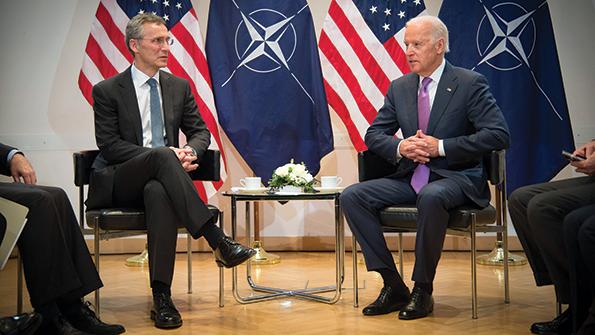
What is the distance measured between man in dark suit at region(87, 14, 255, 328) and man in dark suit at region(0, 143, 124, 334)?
0.41 m

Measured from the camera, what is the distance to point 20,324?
9.72ft

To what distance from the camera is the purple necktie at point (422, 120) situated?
418cm

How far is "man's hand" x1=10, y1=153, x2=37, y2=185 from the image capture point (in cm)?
357

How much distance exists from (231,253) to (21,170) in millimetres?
1061

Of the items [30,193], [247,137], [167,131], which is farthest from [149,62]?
[247,137]

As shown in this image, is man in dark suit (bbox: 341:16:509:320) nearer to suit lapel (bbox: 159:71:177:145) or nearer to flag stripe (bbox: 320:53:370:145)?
suit lapel (bbox: 159:71:177:145)

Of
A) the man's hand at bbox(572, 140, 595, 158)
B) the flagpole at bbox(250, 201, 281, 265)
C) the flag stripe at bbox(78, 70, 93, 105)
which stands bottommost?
the flagpole at bbox(250, 201, 281, 265)

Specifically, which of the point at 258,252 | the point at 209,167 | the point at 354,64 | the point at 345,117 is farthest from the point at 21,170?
the point at 354,64

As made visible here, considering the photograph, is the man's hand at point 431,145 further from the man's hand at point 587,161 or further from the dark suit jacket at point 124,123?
Result: the dark suit jacket at point 124,123

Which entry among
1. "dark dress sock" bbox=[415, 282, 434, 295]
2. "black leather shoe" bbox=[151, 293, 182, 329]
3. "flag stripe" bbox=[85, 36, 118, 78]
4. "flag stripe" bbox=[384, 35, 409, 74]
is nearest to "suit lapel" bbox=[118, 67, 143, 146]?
"black leather shoe" bbox=[151, 293, 182, 329]

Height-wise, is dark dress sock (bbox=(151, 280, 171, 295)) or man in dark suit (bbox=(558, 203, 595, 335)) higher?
man in dark suit (bbox=(558, 203, 595, 335))

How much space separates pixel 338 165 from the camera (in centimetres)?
641

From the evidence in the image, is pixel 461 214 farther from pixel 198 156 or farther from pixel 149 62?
pixel 149 62

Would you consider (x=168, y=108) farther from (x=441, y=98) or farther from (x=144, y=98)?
(x=441, y=98)
